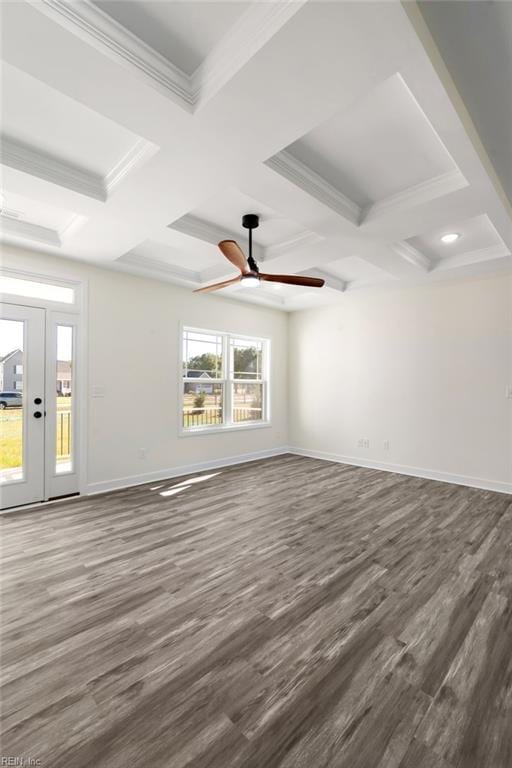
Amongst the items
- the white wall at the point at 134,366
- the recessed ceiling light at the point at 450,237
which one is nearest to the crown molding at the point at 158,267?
the white wall at the point at 134,366

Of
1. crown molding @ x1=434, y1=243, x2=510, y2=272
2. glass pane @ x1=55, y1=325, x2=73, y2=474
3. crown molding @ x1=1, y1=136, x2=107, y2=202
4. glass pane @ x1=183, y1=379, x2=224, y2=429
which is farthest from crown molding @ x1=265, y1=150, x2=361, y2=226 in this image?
glass pane @ x1=183, y1=379, x2=224, y2=429

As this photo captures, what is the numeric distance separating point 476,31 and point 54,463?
497 cm

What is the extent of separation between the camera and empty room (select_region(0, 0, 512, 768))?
1.46 meters

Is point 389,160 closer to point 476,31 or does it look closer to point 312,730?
point 476,31

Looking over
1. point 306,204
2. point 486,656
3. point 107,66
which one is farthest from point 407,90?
point 486,656

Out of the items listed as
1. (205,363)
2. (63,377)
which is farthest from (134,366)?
(205,363)

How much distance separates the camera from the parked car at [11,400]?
12.0 feet

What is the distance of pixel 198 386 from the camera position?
5586 mm

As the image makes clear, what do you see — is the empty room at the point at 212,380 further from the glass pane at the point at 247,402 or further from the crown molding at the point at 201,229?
the glass pane at the point at 247,402

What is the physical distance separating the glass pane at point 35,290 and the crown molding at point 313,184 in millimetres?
3043

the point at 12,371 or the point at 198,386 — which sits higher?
the point at 12,371

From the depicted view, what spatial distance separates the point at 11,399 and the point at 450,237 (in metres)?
5.11

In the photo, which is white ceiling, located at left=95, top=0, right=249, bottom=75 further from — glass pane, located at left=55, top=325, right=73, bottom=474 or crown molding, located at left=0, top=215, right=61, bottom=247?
glass pane, located at left=55, top=325, right=73, bottom=474

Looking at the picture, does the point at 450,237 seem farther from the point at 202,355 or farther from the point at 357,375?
the point at 202,355
